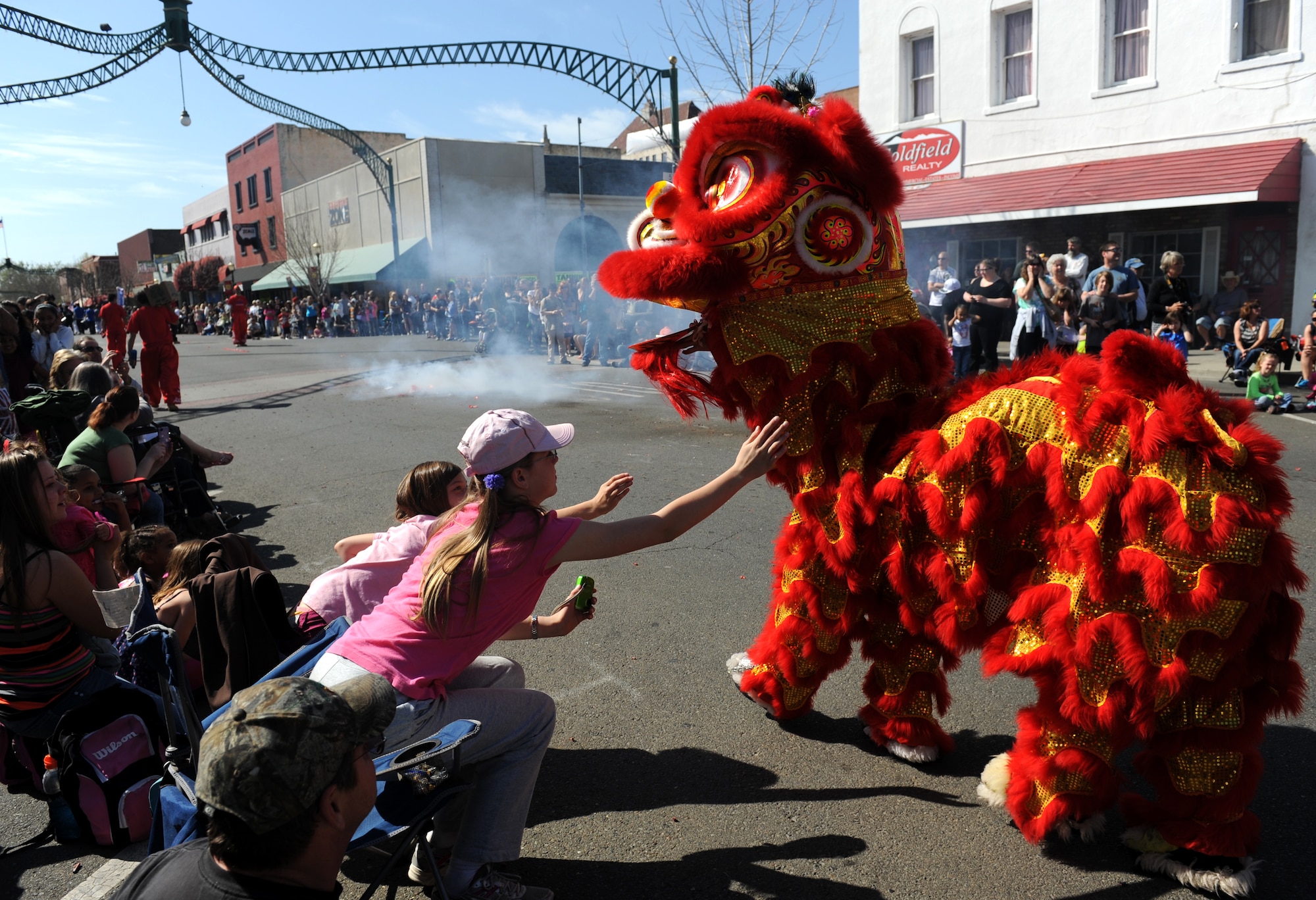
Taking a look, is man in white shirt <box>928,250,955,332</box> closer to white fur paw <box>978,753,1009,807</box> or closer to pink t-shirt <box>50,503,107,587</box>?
white fur paw <box>978,753,1009,807</box>

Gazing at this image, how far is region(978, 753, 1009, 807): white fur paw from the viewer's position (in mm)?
2756

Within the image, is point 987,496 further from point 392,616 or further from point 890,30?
point 890,30

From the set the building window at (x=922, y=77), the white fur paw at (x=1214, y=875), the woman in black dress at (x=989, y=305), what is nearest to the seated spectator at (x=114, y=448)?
the white fur paw at (x=1214, y=875)

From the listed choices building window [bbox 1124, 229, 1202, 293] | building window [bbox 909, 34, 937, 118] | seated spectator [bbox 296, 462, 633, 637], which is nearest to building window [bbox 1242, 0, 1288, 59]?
building window [bbox 1124, 229, 1202, 293]

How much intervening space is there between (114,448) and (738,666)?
4.04 meters

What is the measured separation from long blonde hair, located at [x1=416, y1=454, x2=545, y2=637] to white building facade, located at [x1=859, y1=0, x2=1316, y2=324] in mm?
13915

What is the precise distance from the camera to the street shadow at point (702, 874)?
8.19ft

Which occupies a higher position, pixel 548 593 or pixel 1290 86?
pixel 1290 86

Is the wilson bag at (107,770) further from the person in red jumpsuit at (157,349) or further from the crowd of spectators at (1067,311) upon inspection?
the person in red jumpsuit at (157,349)

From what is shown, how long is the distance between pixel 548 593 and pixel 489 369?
1144cm

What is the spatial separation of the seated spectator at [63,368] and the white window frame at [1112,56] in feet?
48.7

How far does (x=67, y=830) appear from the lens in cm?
282

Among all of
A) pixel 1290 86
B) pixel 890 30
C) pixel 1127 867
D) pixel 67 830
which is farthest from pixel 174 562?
pixel 890 30

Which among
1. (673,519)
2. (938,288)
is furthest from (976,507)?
(938,288)
